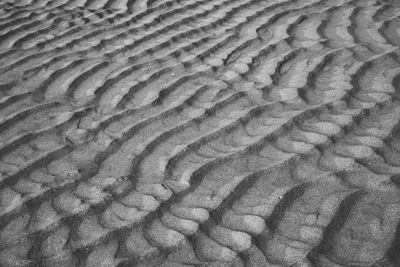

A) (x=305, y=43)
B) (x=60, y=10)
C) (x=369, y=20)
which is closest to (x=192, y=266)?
(x=305, y=43)

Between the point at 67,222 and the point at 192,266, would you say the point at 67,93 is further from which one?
the point at 192,266

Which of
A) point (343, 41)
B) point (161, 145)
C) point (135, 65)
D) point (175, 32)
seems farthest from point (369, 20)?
point (161, 145)

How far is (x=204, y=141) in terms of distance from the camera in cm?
222

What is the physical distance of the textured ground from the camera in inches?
64.6

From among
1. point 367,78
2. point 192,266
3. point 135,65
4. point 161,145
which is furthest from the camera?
point 135,65

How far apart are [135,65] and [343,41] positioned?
5.30ft

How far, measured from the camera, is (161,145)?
2215 mm

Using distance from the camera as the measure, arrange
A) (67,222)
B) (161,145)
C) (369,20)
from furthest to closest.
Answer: (369,20) < (161,145) < (67,222)

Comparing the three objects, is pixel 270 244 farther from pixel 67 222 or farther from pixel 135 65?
pixel 135 65

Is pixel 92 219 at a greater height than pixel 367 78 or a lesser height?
greater

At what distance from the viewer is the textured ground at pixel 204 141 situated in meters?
1.64

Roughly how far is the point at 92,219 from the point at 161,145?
0.58m

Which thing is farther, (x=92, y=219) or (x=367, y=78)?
(x=367, y=78)

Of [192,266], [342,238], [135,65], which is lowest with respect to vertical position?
[342,238]
